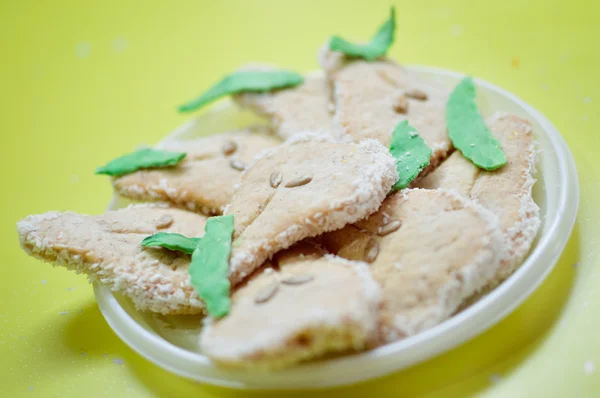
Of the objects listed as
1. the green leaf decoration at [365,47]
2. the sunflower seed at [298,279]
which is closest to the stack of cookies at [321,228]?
the sunflower seed at [298,279]

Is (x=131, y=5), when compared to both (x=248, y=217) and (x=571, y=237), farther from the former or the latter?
(x=571, y=237)

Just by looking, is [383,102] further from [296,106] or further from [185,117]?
[185,117]

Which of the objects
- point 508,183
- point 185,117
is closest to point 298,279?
point 508,183

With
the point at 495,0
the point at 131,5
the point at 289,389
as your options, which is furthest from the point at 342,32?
the point at 289,389

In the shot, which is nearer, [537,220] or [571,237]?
[537,220]

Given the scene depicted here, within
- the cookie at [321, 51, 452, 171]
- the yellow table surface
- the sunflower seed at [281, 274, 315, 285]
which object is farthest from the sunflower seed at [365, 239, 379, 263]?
the cookie at [321, 51, 452, 171]

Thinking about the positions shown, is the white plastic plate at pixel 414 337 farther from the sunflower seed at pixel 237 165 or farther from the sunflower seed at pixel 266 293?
the sunflower seed at pixel 237 165
